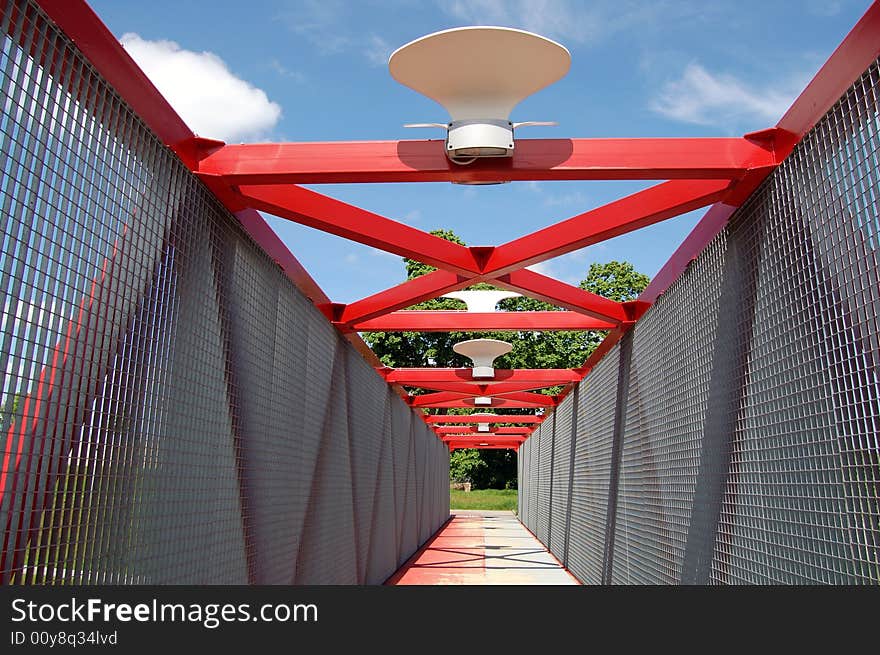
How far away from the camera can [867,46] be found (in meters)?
2.80

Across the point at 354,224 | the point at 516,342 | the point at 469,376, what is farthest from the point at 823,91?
the point at 516,342

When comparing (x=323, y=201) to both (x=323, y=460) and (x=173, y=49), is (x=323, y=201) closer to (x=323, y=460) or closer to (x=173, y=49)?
(x=323, y=460)

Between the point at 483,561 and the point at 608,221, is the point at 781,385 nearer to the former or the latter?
the point at 608,221

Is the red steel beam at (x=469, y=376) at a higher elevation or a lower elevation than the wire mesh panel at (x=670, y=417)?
higher

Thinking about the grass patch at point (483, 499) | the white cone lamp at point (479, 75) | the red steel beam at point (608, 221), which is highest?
the white cone lamp at point (479, 75)

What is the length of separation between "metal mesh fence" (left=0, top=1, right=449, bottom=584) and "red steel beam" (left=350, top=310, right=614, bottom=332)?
7.49 feet

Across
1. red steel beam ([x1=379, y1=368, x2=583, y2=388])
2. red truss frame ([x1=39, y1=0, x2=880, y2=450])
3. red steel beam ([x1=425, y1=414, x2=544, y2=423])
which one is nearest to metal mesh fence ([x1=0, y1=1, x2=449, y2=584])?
red truss frame ([x1=39, y1=0, x2=880, y2=450])

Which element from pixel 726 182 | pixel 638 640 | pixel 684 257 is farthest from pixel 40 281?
pixel 684 257

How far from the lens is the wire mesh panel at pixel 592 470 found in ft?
28.2

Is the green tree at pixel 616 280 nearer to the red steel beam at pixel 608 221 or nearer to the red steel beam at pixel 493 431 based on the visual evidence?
the red steel beam at pixel 493 431

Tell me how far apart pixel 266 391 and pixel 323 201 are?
1337 mm

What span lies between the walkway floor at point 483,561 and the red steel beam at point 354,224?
5861 millimetres

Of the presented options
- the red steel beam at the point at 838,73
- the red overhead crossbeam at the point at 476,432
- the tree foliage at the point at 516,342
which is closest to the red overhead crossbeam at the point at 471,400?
the red overhead crossbeam at the point at 476,432

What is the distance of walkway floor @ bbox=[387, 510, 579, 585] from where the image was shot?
10.9m
